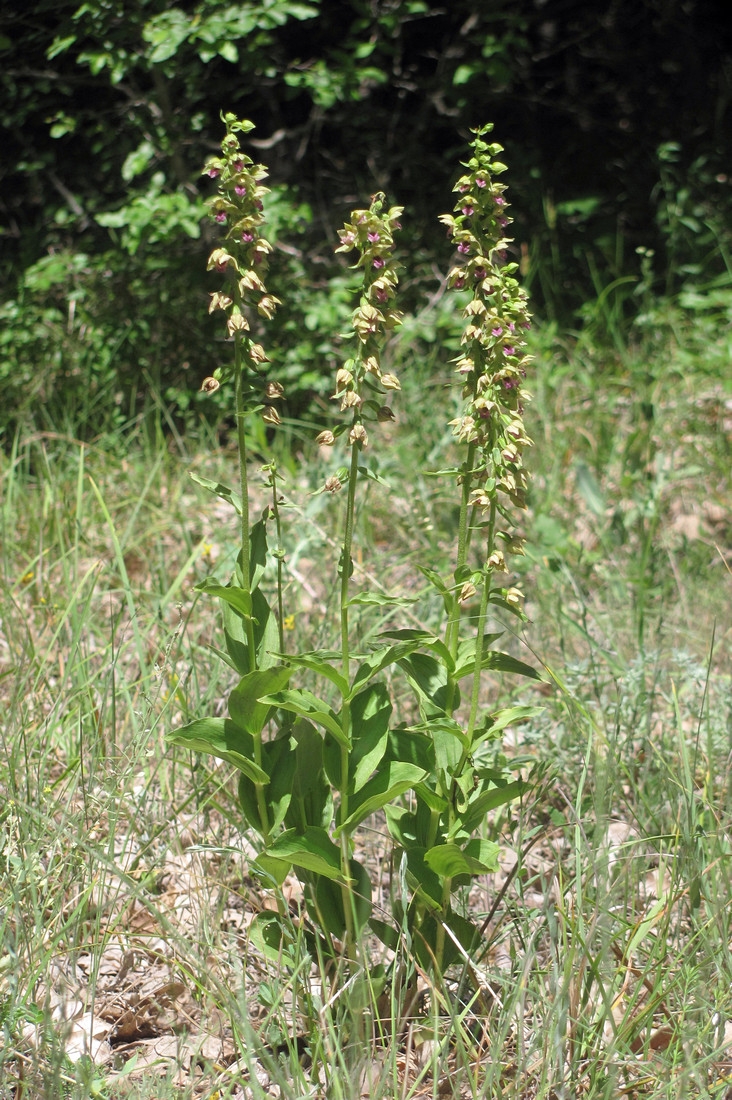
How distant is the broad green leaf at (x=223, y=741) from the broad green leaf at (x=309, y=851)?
0.32 feet

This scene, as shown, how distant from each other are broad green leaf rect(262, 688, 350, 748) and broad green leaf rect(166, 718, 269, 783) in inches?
4.2

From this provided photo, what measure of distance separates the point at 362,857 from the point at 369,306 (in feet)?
3.76

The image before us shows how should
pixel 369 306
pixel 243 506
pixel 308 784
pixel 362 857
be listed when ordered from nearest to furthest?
1. pixel 369 306
2. pixel 243 506
3. pixel 308 784
4. pixel 362 857

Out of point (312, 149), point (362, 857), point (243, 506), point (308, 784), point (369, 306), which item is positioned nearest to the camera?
point (369, 306)

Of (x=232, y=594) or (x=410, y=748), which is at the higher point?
(x=232, y=594)

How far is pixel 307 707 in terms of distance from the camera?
1240 mm

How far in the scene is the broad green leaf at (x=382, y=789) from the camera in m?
1.25

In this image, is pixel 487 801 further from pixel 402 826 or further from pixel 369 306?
pixel 369 306

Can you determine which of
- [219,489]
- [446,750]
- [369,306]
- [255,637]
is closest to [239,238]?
[369,306]

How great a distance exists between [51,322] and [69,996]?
307 cm

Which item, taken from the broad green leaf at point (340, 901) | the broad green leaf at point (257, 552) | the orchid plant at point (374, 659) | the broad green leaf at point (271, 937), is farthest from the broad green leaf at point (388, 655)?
the broad green leaf at point (271, 937)

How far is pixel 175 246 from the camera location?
3916mm

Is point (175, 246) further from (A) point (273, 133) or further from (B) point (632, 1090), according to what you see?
(B) point (632, 1090)

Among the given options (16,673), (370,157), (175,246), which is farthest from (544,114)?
(16,673)
